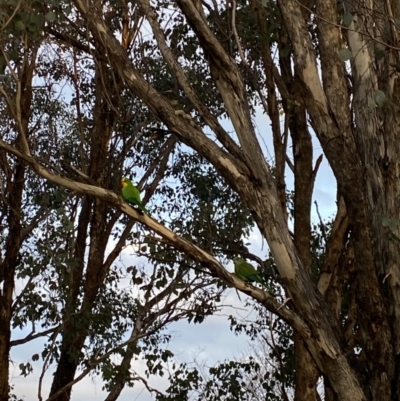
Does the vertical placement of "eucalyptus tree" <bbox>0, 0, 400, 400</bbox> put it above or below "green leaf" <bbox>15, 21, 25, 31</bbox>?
below

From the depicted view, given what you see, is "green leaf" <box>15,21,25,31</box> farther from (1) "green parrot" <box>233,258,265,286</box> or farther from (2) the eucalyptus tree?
(1) "green parrot" <box>233,258,265,286</box>

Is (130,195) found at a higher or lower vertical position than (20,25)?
lower

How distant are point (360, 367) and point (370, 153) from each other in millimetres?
1159

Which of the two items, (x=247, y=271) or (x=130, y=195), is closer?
(x=130, y=195)

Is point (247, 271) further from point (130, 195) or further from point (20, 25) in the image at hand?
point (20, 25)

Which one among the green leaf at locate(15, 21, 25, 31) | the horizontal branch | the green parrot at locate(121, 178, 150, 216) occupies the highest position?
the green leaf at locate(15, 21, 25, 31)

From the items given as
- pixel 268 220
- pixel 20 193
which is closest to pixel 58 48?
pixel 20 193

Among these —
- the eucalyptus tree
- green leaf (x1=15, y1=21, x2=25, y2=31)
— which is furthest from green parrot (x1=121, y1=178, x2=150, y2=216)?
green leaf (x1=15, y1=21, x2=25, y2=31)

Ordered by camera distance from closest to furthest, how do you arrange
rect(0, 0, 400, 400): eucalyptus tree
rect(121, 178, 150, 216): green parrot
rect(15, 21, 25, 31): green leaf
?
rect(0, 0, 400, 400): eucalyptus tree
rect(15, 21, 25, 31): green leaf
rect(121, 178, 150, 216): green parrot

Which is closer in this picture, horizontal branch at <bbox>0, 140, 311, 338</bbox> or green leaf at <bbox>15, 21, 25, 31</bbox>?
A: horizontal branch at <bbox>0, 140, 311, 338</bbox>

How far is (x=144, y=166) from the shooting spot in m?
9.34

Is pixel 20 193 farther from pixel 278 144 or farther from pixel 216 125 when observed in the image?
pixel 216 125

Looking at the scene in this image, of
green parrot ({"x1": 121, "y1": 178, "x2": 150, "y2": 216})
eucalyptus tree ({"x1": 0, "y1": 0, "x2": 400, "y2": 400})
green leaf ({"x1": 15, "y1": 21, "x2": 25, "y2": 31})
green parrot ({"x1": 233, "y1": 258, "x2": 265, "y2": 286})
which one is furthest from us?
green parrot ({"x1": 233, "y1": 258, "x2": 265, "y2": 286})

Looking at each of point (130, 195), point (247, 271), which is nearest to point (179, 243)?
point (130, 195)
